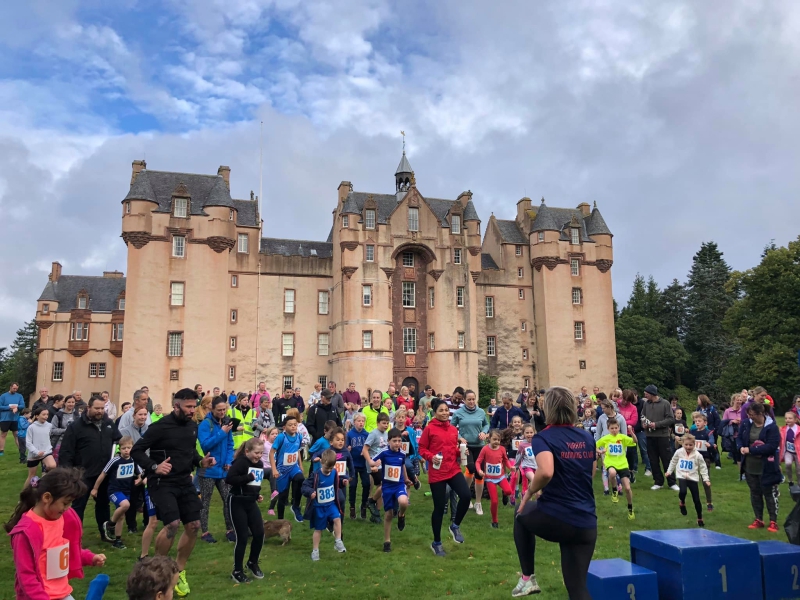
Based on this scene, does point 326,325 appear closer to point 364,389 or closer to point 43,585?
point 364,389

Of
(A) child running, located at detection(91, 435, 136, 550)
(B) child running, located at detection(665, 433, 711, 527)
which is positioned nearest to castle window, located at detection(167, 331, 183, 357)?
(A) child running, located at detection(91, 435, 136, 550)

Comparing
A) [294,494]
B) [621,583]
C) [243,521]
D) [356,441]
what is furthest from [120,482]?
[621,583]

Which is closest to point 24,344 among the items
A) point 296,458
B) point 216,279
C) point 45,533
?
point 216,279

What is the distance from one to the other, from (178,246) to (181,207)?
3062mm

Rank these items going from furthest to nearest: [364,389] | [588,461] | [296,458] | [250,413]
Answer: [364,389], [250,413], [296,458], [588,461]

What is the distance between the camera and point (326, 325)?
49469 mm

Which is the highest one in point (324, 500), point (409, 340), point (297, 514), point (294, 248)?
point (294, 248)

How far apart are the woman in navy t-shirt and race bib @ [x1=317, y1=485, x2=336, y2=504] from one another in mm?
4865

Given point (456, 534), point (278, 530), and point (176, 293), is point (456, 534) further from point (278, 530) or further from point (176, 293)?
point (176, 293)

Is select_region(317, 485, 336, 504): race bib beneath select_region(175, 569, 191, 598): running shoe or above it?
above

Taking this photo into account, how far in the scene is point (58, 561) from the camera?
5.02 meters

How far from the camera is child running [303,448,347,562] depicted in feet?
33.8

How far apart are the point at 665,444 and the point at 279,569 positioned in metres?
10.7

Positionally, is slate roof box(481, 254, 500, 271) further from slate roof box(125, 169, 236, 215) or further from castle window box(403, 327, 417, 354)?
slate roof box(125, 169, 236, 215)
